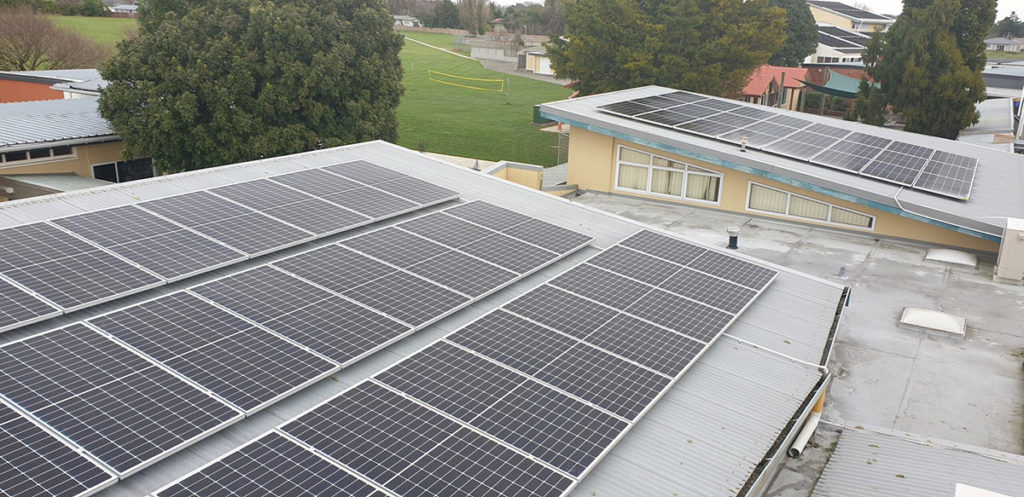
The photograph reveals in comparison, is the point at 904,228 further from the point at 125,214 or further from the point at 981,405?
the point at 125,214

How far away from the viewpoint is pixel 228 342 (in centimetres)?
973

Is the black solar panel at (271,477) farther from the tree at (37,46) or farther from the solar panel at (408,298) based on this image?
the tree at (37,46)

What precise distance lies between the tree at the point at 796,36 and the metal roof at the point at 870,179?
53.5 metres

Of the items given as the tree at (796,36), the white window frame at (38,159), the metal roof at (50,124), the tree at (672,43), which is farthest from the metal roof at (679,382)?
the tree at (796,36)

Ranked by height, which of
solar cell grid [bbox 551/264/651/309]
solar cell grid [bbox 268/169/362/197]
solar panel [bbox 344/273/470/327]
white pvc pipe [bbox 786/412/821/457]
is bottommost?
white pvc pipe [bbox 786/412/821/457]

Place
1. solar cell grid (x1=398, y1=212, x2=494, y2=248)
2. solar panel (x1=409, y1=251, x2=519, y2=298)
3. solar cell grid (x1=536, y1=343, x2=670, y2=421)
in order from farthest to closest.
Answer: solar cell grid (x1=398, y1=212, x2=494, y2=248) < solar panel (x1=409, y1=251, x2=519, y2=298) < solar cell grid (x1=536, y1=343, x2=670, y2=421)

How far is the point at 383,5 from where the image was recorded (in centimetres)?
3812

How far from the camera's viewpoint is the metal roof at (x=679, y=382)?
865 cm

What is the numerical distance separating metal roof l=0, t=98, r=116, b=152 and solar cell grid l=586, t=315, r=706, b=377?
25.2 m

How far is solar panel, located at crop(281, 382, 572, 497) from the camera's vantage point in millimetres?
7789

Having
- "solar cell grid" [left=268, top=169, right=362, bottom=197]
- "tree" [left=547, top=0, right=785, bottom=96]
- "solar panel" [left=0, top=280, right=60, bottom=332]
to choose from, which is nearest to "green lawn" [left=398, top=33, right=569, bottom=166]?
"tree" [left=547, top=0, right=785, bottom=96]

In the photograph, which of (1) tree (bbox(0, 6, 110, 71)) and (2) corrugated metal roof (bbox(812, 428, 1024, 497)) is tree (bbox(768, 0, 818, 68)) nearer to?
(1) tree (bbox(0, 6, 110, 71))

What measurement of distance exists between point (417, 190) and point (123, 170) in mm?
22090

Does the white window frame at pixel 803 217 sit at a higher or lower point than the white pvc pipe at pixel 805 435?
higher
